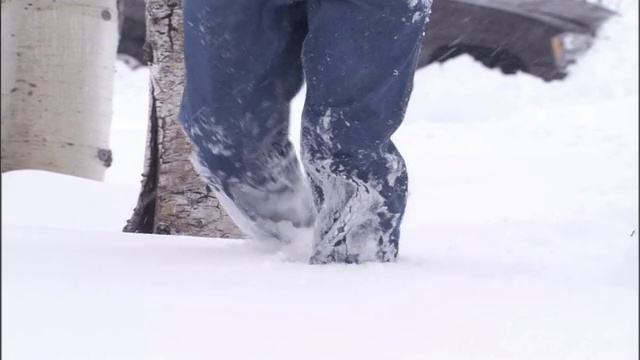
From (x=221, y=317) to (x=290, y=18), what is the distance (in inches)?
33.6

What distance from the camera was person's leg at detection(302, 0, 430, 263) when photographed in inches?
62.4

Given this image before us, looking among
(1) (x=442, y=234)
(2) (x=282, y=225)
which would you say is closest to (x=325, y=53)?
(2) (x=282, y=225)

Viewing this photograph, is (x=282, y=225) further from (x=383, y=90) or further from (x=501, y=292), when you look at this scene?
(x=501, y=292)

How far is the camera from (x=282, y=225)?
1.88 m

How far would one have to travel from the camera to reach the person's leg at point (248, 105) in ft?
5.54

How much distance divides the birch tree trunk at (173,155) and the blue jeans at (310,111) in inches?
31.9

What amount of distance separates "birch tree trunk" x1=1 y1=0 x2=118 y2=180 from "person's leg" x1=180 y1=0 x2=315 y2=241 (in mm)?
1278

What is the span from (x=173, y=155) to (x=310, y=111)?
1.14 m

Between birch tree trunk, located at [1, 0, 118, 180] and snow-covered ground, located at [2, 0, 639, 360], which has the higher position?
birch tree trunk, located at [1, 0, 118, 180]

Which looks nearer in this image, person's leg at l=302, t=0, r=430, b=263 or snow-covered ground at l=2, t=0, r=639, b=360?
snow-covered ground at l=2, t=0, r=639, b=360

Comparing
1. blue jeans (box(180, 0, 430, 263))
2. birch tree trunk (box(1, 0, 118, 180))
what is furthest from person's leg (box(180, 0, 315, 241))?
birch tree trunk (box(1, 0, 118, 180))

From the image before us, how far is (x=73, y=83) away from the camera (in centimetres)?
322

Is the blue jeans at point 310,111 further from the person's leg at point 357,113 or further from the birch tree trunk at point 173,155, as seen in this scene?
the birch tree trunk at point 173,155

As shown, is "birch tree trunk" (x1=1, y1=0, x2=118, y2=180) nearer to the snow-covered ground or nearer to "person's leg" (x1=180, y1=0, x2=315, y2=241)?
the snow-covered ground
